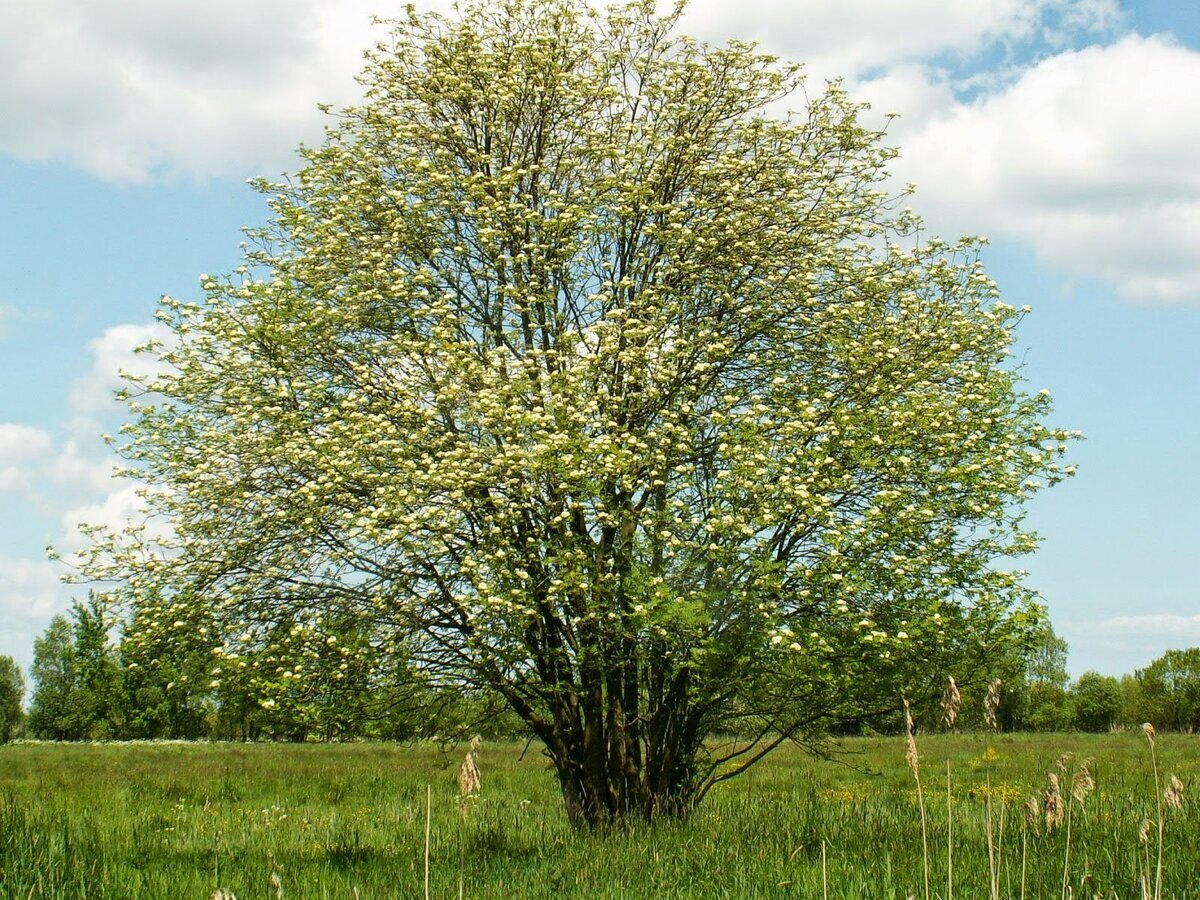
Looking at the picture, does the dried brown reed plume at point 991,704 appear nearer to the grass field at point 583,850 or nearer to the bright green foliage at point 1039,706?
the grass field at point 583,850

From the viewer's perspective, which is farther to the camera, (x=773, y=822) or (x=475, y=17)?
(x=475, y=17)

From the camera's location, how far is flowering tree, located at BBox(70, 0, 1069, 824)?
12.5 metres

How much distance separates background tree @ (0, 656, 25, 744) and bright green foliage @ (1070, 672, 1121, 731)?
93198 mm

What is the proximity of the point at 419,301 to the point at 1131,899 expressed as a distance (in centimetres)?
1104

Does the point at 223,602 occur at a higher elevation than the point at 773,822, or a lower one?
higher

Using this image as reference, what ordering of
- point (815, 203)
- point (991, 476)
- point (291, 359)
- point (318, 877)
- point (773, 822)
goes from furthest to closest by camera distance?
point (815, 203) < point (291, 359) < point (991, 476) < point (773, 822) < point (318, 877)

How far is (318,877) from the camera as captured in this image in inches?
345

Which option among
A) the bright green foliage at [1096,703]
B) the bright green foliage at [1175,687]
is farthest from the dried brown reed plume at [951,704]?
the bright green foliage at [1096,703]

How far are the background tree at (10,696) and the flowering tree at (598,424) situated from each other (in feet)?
310

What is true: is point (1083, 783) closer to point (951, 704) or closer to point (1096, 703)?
point (951, 704)

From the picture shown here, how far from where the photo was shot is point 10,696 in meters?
117

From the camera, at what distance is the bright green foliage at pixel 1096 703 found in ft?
286

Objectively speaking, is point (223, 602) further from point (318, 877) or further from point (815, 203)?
point (815, 203)

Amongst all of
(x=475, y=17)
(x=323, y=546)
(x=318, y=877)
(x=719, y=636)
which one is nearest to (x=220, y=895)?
(x=318, y=877)
